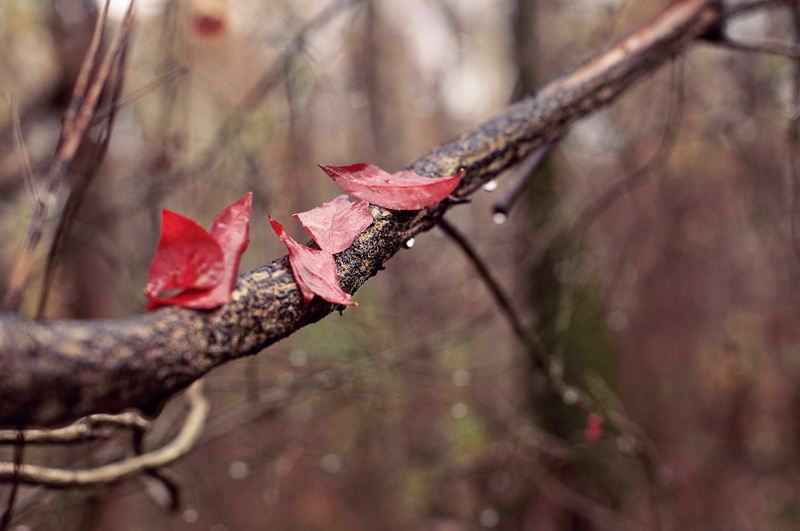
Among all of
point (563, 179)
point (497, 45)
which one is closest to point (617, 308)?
point (563, 179)

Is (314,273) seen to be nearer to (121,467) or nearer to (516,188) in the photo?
(516,188)

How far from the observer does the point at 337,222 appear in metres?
0.70

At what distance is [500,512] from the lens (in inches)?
139

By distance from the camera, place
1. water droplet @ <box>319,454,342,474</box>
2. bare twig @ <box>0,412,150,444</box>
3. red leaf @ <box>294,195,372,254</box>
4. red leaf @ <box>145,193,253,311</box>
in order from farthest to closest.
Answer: water droplet @ <box>319,454,342,474</box>
bare twig @ <box>0,412,150,444</box>
red leaf @ <box>294,195,372,254</box>
red leaf @ <box>145,193,253,311</box>

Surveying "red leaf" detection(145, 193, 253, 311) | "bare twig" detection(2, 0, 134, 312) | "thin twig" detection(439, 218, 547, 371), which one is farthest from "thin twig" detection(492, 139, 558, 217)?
"bare twig" detection(2, 0, 134, 312)

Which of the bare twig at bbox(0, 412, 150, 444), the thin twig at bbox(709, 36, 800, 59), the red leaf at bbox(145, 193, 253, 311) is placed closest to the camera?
the red leaf at bbox(145, 193, 253, 311)

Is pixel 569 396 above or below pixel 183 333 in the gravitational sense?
below

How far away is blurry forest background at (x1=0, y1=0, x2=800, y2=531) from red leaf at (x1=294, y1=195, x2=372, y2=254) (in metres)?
0.98

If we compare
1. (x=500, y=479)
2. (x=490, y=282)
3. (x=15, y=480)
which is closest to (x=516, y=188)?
(x=490, y=282)

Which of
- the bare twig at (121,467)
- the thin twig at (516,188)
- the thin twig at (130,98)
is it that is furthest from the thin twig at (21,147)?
the thin twig at (516,188)

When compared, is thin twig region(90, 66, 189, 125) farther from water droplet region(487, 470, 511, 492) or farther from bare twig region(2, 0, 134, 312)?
water droplet region(487, 470, 511, 492)

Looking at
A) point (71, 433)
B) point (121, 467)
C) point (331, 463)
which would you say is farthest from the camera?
point (331, 463)

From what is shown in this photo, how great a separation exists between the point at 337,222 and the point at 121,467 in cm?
88

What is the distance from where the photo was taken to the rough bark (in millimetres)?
390
